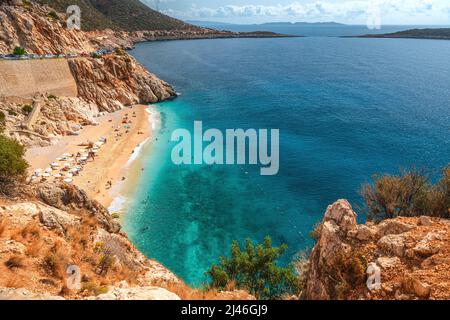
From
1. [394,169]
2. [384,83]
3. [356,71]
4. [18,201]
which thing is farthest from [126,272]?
[356,71]

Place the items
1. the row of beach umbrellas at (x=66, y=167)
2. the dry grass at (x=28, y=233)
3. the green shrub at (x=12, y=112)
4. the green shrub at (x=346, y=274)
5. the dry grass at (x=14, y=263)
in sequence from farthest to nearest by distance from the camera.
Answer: the green shrub at (x=12, y=112) < the row of beach umbrellas at (x=66, y=167) < the dry grass at (x=28, y=233) < the dry grass at (x=14, y=263) < the green shrub at (x=346, y=274)

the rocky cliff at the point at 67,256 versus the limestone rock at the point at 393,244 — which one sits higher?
the limestone rock at the point at 393,244

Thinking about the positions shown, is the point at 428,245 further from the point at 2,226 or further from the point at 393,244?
the point at 2,226

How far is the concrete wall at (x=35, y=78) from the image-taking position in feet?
165

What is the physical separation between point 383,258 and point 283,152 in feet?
130

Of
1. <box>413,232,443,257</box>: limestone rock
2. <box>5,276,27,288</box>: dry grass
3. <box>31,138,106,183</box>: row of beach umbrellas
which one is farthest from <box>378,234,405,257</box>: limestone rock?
<box>31,138,106,183</box>: row of beach umbrellas

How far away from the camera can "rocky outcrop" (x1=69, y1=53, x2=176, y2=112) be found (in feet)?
208

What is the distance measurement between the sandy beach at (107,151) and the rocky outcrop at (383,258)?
91.0 feet

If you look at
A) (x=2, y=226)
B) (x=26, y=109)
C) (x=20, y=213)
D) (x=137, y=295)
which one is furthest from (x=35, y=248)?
(x=26, y=109)

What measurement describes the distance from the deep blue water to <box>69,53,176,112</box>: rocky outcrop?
5.71 meters

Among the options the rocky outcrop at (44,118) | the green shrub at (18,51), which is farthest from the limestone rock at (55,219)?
the green shrub at (18,51)

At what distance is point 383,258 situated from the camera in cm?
1160

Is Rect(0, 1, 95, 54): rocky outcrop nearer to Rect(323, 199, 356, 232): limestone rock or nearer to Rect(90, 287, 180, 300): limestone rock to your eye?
Rect(90, 287, 180, 300): limestone rock

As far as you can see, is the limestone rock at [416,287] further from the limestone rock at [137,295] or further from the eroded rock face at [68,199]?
the eroded rock face at [68,199]
